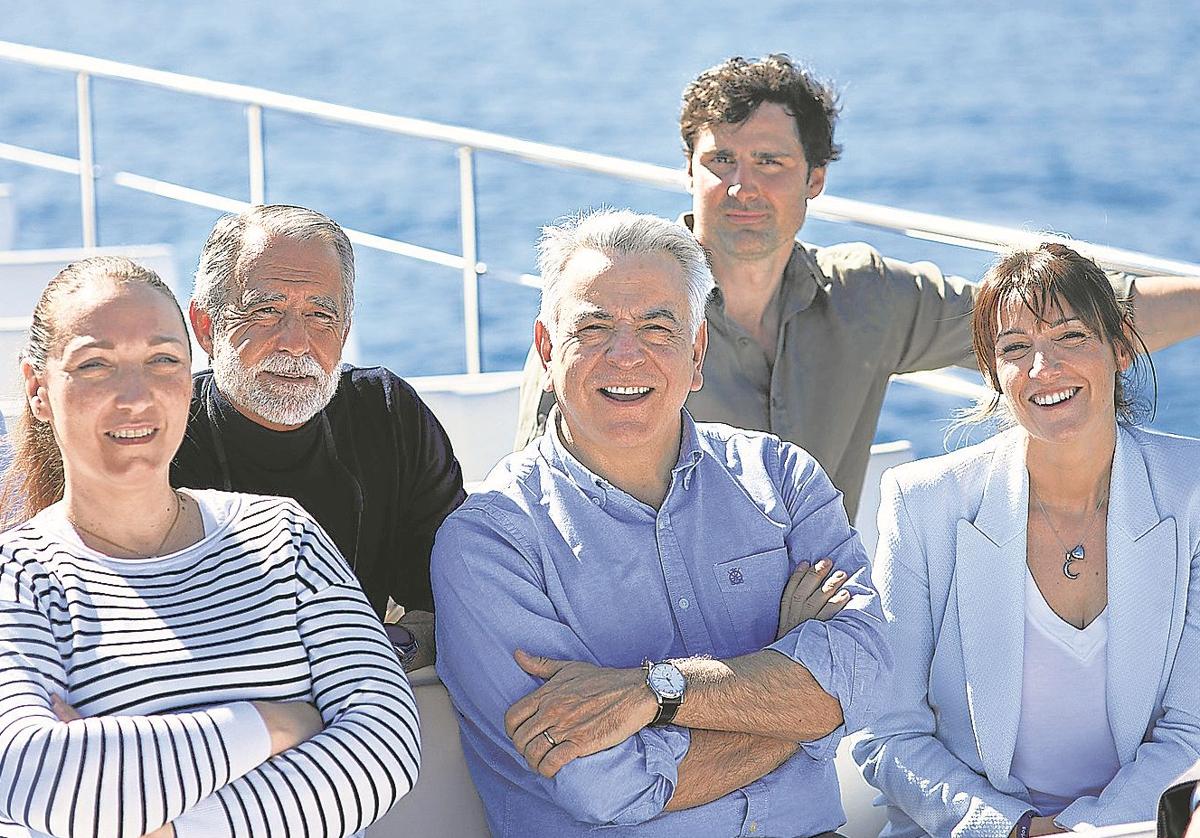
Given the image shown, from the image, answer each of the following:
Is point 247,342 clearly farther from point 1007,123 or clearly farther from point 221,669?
point 1007,123

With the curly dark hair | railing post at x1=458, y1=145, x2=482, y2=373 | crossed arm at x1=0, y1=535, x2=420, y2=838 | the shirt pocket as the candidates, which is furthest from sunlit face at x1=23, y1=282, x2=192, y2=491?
railing post at x1=458, y1=145, x2=482, y2=373

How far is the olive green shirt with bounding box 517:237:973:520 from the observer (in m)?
2.81

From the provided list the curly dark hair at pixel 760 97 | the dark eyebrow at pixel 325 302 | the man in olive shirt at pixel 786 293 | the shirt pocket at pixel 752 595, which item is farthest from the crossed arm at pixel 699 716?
the curly dark hair at pixel 760 97

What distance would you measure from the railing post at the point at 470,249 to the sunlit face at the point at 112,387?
2.14 metres

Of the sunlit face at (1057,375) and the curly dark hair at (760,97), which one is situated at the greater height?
the curly dark hair at (760,97)

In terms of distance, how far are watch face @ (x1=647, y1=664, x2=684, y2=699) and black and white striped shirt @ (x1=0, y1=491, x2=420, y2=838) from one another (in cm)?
30

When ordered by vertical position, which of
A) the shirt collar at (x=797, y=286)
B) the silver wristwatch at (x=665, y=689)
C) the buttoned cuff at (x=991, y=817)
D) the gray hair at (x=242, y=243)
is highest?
the gray hair at (x=242, y=243)

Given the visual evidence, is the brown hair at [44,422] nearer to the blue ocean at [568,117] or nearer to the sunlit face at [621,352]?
the sunlit face at [621,352]

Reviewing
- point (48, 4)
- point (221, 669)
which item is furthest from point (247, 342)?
point (48, 4)

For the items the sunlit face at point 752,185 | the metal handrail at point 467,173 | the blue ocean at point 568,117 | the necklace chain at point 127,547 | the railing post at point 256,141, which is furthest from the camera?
the blue ocean at point 568,117

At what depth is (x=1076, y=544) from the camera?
2.17 m

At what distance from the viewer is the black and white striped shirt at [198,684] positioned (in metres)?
1.53

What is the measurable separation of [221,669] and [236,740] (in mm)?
112

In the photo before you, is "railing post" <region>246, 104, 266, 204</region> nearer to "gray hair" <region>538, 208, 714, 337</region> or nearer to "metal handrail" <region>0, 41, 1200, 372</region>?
"metal handrail" <region>0, 41, 1200, 372</region>
